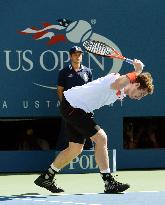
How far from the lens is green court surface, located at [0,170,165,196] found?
21.1 feet

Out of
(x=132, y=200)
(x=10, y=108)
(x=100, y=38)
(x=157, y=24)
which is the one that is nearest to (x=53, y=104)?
(x=10, y=108)

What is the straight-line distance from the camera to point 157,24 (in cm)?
873

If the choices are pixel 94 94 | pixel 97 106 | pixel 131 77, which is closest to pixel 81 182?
pixel 97 106

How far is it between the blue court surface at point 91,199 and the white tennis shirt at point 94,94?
0.88m

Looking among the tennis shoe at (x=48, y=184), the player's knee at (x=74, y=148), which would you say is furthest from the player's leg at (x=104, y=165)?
the tennis shoe at (x=48, y=184)

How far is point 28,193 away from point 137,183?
4.77 ft

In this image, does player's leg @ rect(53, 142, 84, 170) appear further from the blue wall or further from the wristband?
the blue wall

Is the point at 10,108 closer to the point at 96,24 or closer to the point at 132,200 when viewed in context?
the point at 96,24

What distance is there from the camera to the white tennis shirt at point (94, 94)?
596cm

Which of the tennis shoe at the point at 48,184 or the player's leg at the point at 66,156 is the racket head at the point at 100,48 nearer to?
the player's leg at the point at 66,156

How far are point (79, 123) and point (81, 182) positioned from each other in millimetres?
1345

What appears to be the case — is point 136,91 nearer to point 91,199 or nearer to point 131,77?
point 131,77

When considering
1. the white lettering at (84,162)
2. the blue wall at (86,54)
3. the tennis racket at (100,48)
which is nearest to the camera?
the tennis racket at (100,48)

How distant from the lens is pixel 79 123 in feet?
20.1
